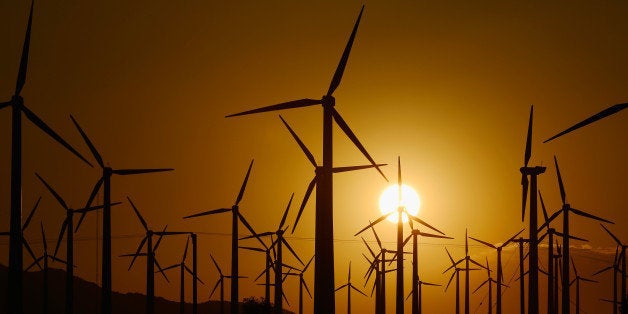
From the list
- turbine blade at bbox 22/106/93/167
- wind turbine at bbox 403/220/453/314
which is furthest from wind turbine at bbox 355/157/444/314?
turbine blade at bbox 22/106/93/167

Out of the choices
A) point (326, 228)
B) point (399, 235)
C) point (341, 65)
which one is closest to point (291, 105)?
point (341, 65)

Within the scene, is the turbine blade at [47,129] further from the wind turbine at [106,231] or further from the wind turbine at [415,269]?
the wind turbine at [415,269]

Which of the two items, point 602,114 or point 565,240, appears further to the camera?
point 565,240

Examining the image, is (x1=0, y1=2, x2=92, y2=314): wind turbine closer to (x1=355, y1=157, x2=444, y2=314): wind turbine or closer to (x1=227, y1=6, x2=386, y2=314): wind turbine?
(x1=227, y1=6, x2=386, y2=314): wind turbine

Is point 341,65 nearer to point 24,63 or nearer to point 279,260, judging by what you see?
point 24,63

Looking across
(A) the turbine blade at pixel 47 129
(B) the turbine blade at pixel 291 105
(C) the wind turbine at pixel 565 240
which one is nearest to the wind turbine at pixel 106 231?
(A) the turbine blade at pixel 47 129

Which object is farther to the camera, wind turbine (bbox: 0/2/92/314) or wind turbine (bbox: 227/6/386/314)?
wind turbine (bbox: 0/2/92/314)

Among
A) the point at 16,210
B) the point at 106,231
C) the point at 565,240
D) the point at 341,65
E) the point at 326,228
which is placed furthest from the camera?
the point at 565,240

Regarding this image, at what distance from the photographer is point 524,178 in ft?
236

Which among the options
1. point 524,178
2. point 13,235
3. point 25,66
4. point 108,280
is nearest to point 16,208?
point 13,235

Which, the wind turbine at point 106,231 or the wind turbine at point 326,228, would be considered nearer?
the wind turbine at point 326,228

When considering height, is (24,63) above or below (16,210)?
above

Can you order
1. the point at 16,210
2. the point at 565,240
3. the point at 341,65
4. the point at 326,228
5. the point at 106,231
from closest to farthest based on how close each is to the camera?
the point at 326,228 → the point at 16,210 → the point at 341,65 → the point at 106,231 → the point at 565,240

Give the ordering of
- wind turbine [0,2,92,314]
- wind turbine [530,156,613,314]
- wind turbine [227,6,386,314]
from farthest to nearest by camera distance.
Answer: wind turbine [530,156,613,314]
wind turbine [0,2,92,314]
wind turbine [227,6,386,314]
